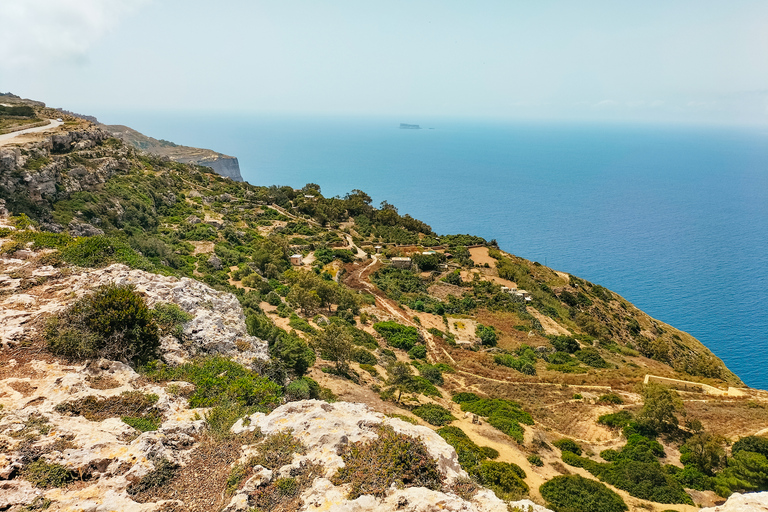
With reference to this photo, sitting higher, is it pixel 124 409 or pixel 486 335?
pixel 124 409

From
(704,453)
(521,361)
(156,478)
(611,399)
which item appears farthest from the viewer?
(521,361)

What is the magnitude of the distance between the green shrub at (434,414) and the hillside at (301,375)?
167mm

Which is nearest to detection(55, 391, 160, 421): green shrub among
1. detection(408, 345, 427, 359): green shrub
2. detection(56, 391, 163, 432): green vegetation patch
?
detection(56, 391, 163, 432): green vegetation patch

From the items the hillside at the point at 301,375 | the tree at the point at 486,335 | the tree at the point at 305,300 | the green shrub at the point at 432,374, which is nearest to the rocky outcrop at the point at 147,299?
the hillside at the point at 301,375

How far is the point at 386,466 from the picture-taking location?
25.4 feet

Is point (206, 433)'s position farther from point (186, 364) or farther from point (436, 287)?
point (436, 287)

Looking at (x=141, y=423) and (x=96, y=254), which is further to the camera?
(x=96, y=254)

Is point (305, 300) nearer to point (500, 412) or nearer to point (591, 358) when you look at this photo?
point (500, 412)

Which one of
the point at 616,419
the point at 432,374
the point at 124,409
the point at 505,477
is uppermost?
the point at 124,409

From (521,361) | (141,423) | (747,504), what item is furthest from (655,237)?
(141,423)

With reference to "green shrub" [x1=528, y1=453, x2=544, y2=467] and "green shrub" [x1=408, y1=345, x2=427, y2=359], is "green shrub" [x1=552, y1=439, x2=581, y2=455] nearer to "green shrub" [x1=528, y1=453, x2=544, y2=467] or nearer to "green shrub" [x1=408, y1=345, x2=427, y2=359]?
"green shrub" [x1=528, y1=453, x2=544, y2=467]

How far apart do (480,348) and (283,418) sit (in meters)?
30.2

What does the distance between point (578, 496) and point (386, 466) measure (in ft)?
39.8

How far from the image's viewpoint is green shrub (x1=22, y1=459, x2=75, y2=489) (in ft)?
21.7
